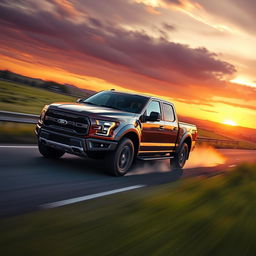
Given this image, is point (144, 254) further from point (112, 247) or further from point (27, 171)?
point (27, 171)

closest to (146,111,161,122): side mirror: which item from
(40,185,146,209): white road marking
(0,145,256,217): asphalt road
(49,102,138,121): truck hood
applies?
(49,102,138,121): truck hood

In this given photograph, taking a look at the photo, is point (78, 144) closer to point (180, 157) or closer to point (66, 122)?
point (66, 122)

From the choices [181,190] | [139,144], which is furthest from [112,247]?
[139,144]

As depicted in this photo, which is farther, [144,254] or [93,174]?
[93,174]

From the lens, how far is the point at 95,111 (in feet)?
26.0

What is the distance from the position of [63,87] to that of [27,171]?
35167 mm

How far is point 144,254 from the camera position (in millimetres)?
3500

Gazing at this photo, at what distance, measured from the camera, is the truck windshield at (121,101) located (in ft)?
29.5

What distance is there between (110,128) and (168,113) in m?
3.01

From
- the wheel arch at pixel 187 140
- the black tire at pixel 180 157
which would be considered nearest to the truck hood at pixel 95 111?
the wheel arch at pixel 187 140

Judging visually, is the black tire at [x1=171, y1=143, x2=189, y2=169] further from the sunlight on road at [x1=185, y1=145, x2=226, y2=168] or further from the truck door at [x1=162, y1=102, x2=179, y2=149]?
the sunlight on road at [x1=185, y1=145, x2=226, y2=168]

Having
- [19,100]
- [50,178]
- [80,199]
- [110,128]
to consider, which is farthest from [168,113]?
[19,100]

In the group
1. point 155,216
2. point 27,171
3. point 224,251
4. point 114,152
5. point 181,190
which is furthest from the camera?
point 114,152

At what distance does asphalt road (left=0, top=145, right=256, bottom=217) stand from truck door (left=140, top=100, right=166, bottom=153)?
0.66m
